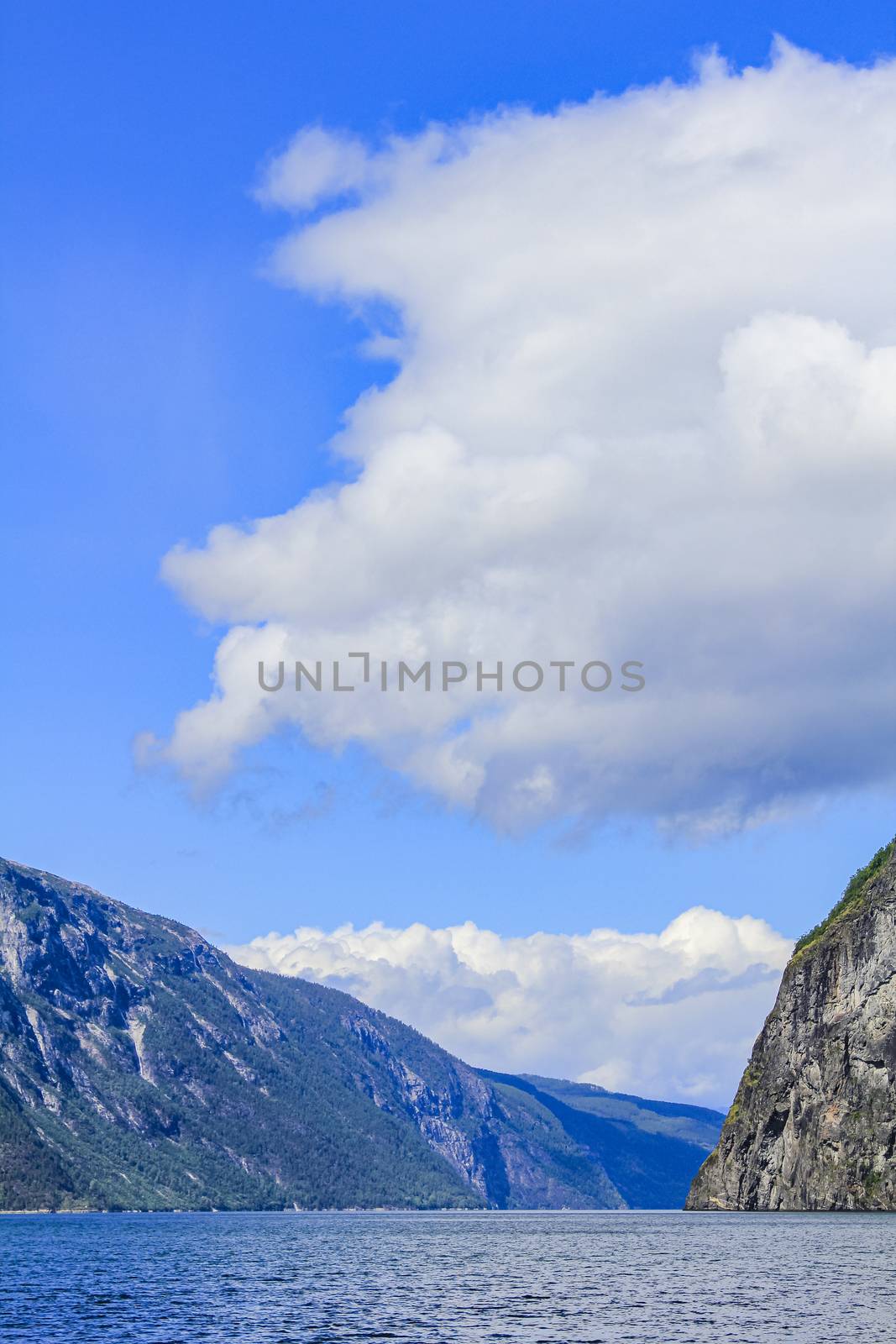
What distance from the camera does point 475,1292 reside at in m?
92.8

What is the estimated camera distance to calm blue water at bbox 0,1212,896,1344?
69.2 m

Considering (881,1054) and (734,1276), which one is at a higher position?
(881,1054)

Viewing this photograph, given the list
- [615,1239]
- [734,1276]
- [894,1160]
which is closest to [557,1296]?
[734,1276]

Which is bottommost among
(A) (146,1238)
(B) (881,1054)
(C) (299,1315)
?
(A) (146,1238)

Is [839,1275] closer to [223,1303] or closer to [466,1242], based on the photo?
[223,1303]

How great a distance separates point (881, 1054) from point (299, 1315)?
13682 cm

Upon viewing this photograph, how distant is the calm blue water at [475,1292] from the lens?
2724 inches

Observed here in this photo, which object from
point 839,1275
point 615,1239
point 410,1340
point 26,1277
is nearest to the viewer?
point 410,1340

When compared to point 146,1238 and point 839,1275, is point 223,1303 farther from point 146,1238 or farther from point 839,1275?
point 146,1238

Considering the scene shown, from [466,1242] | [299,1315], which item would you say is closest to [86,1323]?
[299,1315]

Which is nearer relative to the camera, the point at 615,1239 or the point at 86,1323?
the point at 86,1323

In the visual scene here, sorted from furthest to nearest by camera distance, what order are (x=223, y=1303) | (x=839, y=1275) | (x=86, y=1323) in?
(x=839, y=1275) → (x=223, y=1303) → (x=86, y=1323)

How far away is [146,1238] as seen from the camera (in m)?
198

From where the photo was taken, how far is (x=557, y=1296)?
3509 inches
